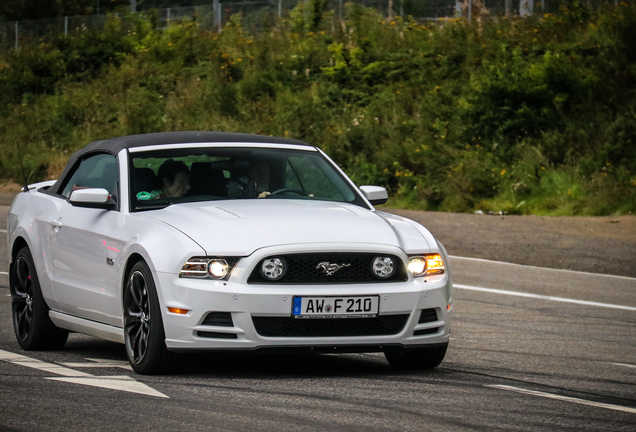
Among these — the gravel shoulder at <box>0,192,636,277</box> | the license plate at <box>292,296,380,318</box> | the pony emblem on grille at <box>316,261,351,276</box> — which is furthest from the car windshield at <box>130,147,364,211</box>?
the gravel shoulder at <box>0,192,636,277</box>

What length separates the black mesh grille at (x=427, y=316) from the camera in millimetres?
6941

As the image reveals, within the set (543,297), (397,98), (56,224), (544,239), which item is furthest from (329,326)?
(397,98)

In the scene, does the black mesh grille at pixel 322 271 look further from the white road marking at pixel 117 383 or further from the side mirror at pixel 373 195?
the side mirror at pixel 373 195

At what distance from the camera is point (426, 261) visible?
7.00m

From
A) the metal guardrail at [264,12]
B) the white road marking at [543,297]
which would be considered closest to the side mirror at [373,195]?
the white road marking at [543,297]

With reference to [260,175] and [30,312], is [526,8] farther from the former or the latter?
[30,312]

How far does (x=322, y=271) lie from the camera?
21.8 feet

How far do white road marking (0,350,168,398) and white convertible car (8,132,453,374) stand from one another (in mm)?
251

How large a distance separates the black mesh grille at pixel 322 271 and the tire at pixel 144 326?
609 mm

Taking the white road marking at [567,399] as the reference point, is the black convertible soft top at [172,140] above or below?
above

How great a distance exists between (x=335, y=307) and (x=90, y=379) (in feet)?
4.77

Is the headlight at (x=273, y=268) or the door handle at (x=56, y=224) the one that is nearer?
the headlight at (x=273, y=268)

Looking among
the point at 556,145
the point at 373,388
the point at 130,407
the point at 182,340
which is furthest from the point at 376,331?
the point at 556,145

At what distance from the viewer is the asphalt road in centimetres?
545
